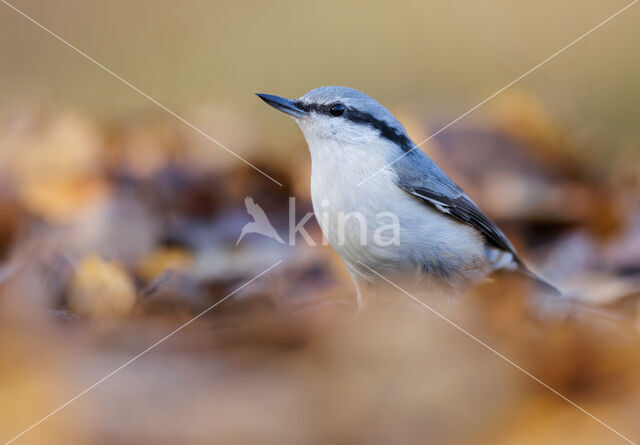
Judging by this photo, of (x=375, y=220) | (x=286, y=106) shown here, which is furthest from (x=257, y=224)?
(x=375, y=220)

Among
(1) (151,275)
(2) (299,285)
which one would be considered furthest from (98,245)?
(2) (299,285)

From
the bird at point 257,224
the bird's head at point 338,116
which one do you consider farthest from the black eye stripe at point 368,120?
the bird at point 257,224

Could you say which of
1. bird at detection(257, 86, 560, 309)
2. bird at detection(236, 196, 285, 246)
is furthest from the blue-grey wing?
bird at detection(236, 196, 285, 246)

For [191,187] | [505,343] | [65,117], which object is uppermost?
[65,117]

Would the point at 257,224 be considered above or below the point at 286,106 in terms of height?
below

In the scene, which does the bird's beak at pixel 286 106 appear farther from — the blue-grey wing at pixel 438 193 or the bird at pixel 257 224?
the bird at pixel 257 224

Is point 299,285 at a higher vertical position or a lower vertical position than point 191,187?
lower

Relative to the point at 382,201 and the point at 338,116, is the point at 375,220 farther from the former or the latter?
the point at 338,116

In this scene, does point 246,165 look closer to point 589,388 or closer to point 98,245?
point 98,245
